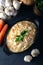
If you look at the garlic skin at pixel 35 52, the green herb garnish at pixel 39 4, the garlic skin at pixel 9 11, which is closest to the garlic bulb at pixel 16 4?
the garlic skin at pixel 9 11

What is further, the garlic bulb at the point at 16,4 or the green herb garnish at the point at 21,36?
the garlic bulb at the point at 16,4

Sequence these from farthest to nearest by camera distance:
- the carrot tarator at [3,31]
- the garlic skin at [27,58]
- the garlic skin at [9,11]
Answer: the garlic skin at [9,11], the carrot tarator at [3,31], the garlic skin at [27,58]

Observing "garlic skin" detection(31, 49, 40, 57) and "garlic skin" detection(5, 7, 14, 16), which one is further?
"garlic skin" detection(5, 7, 14, 16)

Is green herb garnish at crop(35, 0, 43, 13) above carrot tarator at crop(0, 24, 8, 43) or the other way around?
above

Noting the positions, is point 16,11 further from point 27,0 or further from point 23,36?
point 23,36

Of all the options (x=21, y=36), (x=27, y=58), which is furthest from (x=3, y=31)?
(x=27, y=58)

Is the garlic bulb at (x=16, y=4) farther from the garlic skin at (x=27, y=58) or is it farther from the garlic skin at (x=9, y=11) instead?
the garlic skin at (x=27, y=58)

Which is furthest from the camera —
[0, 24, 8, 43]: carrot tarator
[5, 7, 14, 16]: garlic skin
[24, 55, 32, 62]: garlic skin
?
[5, 7, 14, 16]: garlic skin

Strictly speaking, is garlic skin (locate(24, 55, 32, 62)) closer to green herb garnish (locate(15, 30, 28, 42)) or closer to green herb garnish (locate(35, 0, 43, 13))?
green herb garnish (locate(15, 30, 28, 42))

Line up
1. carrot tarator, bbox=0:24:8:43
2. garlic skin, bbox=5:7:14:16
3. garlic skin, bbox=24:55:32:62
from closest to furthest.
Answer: garlic skin, bbox=24:55:32:62 < carrot tarator, bbox=0:24:8:43 < garlic skin, bbox=5:7:14:16

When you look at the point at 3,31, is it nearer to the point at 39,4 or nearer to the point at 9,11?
the point at 9,11

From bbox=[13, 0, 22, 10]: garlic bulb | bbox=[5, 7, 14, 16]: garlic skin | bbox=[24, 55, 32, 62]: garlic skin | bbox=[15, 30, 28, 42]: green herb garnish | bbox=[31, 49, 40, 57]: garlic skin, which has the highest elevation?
bbox=[13, 0, 22, 10]: garlic bulb

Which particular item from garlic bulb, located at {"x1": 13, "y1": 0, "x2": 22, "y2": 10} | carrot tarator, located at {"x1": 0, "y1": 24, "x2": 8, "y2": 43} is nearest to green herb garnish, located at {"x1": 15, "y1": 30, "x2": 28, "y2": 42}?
carrot tarator, located at {"x1": 0, "y1": 24, "x2": 8, "y2": 43}
